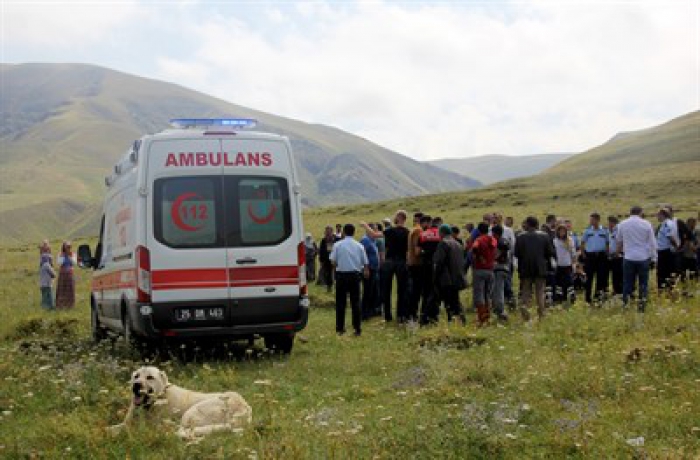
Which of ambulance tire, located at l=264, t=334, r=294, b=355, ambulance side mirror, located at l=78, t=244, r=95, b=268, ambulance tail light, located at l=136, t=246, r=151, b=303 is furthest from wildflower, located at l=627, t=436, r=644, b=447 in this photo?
ambulance side mirror, located at l=78, t=244, r=95, b=268

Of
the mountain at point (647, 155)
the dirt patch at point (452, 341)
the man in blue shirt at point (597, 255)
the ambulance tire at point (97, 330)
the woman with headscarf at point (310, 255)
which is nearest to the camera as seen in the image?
the dirt patch at point (452, 341)

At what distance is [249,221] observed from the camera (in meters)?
11.4

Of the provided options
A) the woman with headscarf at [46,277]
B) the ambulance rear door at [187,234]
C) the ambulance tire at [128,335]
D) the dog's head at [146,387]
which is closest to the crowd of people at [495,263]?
the ambulance rear door at [187,234]

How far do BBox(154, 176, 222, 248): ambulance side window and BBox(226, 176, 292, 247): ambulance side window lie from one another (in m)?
0.23

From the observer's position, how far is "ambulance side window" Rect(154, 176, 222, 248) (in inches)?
432

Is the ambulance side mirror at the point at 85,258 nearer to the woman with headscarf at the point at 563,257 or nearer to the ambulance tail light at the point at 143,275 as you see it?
the ambulance tail light at the point at 143,275

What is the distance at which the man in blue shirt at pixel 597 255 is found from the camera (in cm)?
1733

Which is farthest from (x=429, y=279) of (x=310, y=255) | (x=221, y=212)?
(x=310, y=255)

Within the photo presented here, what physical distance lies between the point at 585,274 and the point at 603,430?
489 inches

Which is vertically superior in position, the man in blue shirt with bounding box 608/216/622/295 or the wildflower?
the man in blue shirt with bounding box 608/216/622/295

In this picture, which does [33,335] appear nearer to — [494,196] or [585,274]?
[585,274]

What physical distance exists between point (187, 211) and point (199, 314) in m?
1.51

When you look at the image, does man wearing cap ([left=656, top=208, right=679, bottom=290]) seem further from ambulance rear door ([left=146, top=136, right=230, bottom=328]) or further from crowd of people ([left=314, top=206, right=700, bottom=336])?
ambulance rear door ([left=146, top=136, right=230, bottom=328])

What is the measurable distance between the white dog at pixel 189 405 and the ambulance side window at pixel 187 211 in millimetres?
3826
